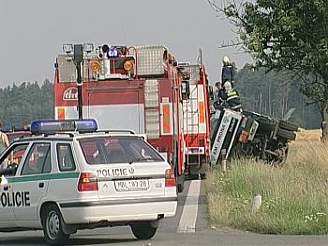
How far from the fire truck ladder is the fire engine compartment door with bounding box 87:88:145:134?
6789 mm

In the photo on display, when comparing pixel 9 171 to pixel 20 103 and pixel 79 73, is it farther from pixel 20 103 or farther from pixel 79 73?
pixel 20 103

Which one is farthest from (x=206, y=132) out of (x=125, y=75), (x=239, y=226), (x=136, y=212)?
(x=136, y=212)

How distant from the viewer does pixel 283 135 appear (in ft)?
104

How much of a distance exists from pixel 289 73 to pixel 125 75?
11503 mm

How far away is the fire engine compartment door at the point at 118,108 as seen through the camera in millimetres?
20531

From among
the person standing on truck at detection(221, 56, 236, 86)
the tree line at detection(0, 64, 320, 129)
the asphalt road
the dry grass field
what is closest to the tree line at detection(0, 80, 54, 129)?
the tree line at detection(0, 64, 320, 129)

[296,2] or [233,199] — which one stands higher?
[296,2]

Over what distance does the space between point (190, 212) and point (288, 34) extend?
394 inches

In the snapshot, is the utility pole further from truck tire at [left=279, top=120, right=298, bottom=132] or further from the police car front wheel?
truck tire at [left=279, top=120, right=298, bottom=132]

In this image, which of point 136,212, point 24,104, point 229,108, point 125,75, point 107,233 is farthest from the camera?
point 24,104

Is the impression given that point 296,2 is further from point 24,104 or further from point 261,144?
point 24,104

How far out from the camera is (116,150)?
14.6 m

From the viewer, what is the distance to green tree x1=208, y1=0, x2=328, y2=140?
27203 millimetres

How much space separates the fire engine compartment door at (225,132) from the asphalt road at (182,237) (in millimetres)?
11714
